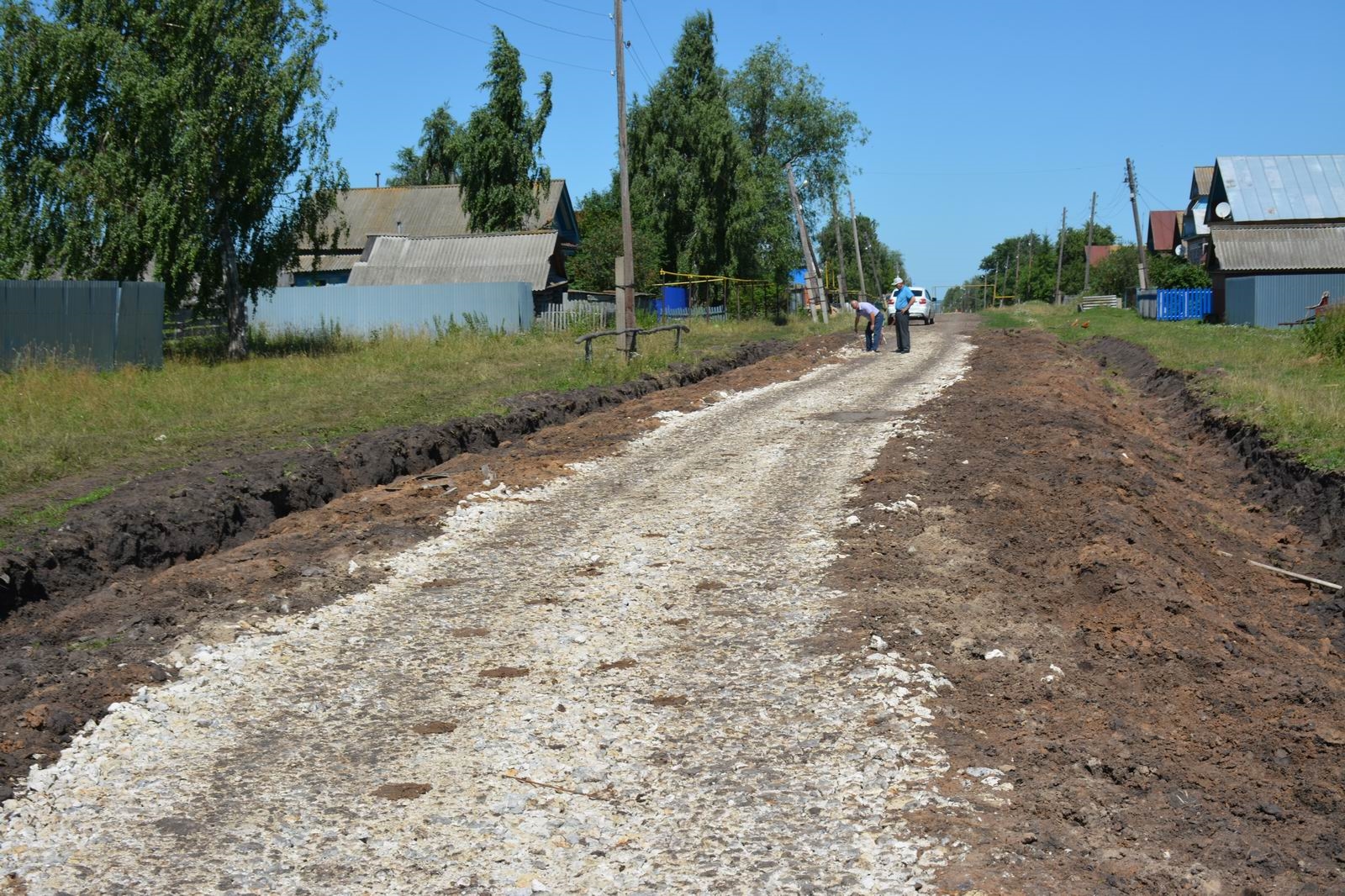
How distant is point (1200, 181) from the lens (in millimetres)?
74125

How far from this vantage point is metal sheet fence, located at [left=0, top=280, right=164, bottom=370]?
20.5 m

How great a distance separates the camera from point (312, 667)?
6.34 m

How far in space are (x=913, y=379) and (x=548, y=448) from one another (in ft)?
30.2

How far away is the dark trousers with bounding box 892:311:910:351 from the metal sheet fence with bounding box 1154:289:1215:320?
2810cm

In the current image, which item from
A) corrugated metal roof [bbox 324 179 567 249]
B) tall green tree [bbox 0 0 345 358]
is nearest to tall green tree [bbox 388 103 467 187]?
corrugated metal roof [bbox 324 179 567 249]

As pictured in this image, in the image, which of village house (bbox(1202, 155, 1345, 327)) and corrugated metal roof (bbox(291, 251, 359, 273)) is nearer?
village house (bbox(1202, 155, 1345, 327))

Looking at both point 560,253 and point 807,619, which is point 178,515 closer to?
point 807,619

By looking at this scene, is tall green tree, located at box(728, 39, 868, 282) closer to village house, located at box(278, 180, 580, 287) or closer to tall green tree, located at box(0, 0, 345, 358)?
village house, located at box(278, 180, 580, 287)

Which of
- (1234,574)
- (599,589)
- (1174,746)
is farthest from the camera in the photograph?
(1234,574)

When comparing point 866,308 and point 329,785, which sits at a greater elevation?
point 866,308

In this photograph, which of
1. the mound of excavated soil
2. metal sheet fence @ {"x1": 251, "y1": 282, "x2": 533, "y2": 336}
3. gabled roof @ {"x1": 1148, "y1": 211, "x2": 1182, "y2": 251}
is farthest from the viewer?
gabled roof @ {"x1": 1148, "y1": 211, "x2": 1182, "y2": 251}

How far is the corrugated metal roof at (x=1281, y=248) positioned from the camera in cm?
4691

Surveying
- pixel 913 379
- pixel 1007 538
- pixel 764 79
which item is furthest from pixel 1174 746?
pixel 764 79

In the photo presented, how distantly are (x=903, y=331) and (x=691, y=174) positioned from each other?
925 inches
